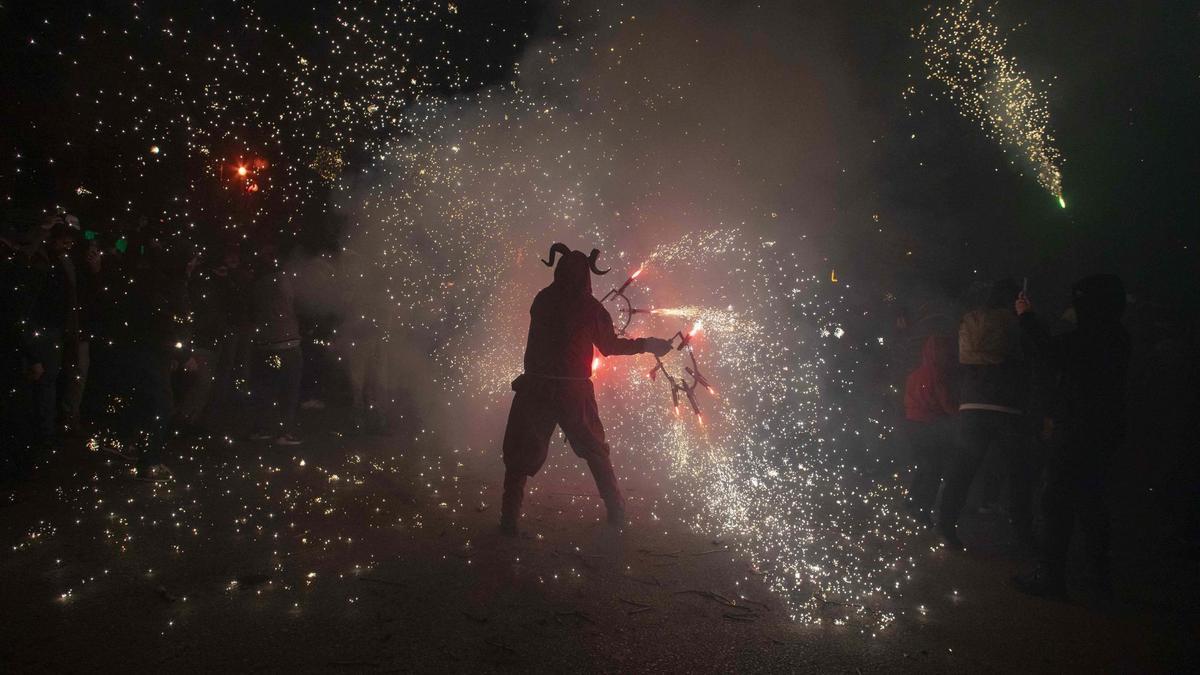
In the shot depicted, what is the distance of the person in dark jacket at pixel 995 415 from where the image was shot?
15.2 ft

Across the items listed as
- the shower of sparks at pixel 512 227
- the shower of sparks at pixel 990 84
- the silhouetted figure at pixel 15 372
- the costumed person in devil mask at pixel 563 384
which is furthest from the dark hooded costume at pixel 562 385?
the shower of sparks at pixel 990 84

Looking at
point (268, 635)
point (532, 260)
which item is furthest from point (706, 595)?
point (532, 260)

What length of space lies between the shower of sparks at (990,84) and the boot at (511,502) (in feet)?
21.2

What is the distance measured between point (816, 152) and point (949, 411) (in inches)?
160

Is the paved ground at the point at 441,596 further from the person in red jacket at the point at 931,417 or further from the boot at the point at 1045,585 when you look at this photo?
the person in red jacket at the point at 931,417

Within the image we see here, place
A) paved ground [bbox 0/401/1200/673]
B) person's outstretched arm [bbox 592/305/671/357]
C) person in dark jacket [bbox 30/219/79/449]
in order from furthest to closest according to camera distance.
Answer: person in dark jacket [bbox 30/219/79/449], person's outstretched arm [bbox 592/305/671/357], paved ground [bbox 0/401/1200/673]

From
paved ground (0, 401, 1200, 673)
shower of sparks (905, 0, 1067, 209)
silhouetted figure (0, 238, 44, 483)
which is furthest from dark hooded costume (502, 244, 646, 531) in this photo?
shower of sparks (905, 0, 1067, 209)

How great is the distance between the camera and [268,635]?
265 cm

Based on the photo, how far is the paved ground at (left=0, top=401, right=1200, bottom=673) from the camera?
2609 mm

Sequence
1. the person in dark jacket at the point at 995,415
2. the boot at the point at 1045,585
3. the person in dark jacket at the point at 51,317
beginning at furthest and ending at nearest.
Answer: the person in dark jacket at the point at 51,317 → the person in dark jacket at the point at 995,415 → the boot at the point at 1045,585

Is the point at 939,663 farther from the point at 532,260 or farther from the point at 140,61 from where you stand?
the point at 140,61

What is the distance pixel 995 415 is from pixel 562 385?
3.23 meters

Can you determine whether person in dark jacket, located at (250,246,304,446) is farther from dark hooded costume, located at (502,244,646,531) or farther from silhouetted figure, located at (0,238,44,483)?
dark hooded costume, located at (502,244,646,531)

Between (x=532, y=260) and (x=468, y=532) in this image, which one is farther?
(x=532, y=260)
